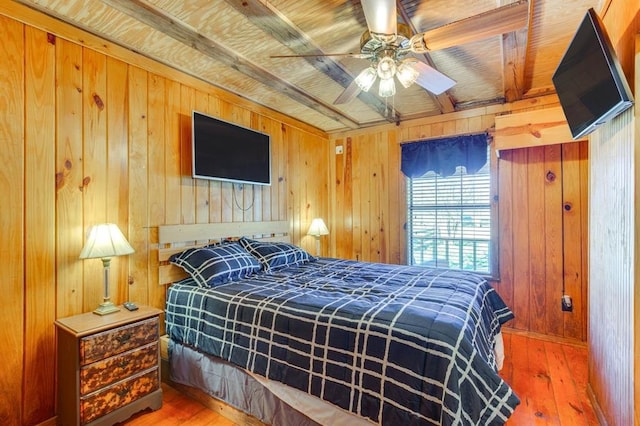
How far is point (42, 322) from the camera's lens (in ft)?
6.18

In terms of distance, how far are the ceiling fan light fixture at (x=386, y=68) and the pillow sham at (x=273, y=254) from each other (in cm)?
182

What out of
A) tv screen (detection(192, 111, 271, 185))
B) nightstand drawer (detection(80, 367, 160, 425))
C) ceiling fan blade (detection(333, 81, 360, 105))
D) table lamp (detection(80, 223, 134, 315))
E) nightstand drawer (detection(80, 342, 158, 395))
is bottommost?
nightstand drawer (detection(80, 367, 160, 425))

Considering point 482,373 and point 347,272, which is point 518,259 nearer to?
point 347,272

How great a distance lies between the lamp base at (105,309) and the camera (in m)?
1.98

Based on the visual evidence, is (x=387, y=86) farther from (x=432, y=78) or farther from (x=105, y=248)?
(x=105, y=248)

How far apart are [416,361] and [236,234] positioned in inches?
87.1

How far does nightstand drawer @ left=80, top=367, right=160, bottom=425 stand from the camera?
171 centimetres

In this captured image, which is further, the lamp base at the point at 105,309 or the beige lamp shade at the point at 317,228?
the beige lamp shade at the point at 317,228

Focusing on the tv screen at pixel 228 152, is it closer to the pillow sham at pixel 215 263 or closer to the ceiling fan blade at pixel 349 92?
the pillow sham at pixel 215 263

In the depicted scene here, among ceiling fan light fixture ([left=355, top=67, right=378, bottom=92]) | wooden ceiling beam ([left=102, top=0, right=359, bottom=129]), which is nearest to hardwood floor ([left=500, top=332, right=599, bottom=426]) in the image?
ceiling fan light fixture ([left=355, top=67, right=378, bottom=92])

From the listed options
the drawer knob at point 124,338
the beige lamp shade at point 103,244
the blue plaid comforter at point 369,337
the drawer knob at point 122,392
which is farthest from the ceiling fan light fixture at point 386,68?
the drawer knob at point 122,392

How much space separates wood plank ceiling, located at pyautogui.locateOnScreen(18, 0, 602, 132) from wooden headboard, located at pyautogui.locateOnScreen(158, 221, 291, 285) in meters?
1.35

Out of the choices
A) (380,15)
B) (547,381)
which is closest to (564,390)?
(547,381)

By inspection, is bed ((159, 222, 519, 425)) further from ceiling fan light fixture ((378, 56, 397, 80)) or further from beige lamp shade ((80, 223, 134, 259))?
ceiling fan light fixture ((378, 56, 397, 80))
